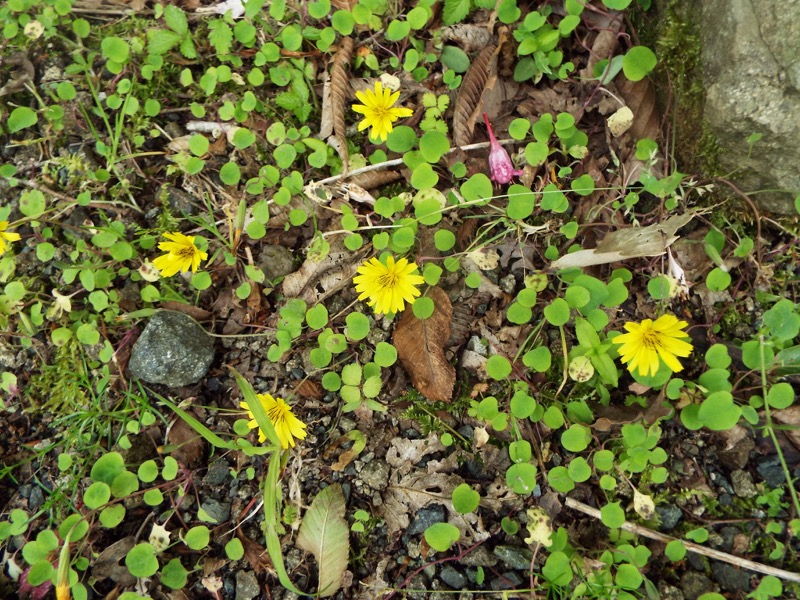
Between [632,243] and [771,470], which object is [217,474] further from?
[771,470]

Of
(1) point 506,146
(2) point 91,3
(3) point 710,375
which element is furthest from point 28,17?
(3) point 710,375

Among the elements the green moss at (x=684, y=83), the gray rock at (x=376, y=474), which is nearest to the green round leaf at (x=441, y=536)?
the gray rock at (x=376, y=474)

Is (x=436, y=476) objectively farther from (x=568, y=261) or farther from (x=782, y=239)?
(x=782, y=239)

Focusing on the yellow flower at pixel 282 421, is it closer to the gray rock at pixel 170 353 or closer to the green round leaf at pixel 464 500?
the gray rock at pixel 170 353

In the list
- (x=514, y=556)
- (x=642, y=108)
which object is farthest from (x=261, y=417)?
(x=642, y=108)

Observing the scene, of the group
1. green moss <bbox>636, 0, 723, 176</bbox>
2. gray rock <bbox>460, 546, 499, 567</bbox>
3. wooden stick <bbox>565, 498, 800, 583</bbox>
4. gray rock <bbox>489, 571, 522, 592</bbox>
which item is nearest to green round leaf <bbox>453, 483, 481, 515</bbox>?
gray rock <bbox>460, 546, 499, 567</bbox>

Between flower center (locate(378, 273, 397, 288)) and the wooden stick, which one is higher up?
flower center (locate(378, 273, 397, 288))

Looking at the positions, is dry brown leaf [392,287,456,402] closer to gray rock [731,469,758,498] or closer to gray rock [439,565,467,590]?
gray rock [439,565,467,590]
